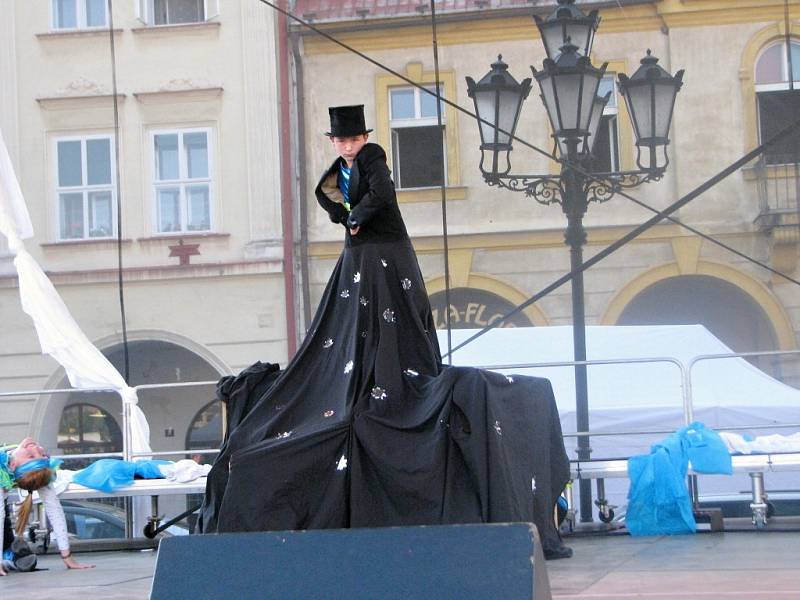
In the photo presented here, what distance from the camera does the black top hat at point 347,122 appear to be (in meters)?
3.67

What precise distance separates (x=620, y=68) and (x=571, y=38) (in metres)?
0.79

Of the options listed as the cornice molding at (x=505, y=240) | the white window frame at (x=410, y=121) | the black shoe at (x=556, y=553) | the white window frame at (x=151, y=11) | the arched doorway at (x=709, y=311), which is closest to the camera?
the black shoe at (x=556, y=553)

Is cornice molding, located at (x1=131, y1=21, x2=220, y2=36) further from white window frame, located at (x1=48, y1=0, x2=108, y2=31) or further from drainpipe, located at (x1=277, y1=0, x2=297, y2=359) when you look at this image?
drainpipe, located at (x1=277, y1=0, x2=297, y2=359)

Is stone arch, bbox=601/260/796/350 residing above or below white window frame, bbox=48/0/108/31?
below

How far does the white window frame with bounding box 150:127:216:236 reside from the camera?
27.2 feet

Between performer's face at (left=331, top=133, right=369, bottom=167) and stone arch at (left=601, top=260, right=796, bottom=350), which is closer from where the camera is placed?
performer's face at (left=331, top=133, right=369, bottom=167)

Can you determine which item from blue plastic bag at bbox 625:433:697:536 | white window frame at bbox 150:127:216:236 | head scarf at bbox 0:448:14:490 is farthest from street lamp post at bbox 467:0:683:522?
head scarf at bbox 0:448:14:490

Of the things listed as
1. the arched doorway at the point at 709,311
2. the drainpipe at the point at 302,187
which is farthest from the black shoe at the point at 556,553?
the drainpipe at the point at 302,187

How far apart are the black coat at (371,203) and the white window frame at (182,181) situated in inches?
184

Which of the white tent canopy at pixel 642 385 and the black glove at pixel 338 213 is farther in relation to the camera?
the white tent canopy at pixel 642 385

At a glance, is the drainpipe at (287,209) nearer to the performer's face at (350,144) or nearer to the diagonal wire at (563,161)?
the diagonal wire at (563,161)

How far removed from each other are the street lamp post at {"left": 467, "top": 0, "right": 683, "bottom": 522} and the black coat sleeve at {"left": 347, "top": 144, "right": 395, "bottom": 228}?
3.35m

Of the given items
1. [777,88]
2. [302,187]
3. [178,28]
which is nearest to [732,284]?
[777,88]

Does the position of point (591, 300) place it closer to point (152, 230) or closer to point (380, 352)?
point (152, 230)
